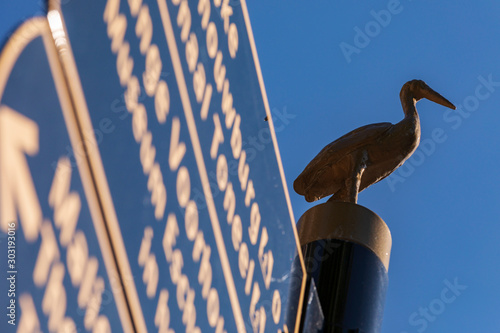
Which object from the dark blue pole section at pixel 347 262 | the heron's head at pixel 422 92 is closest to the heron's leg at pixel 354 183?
the dark blue pole section at pixel 347 262

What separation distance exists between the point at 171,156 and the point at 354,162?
4.93 feet

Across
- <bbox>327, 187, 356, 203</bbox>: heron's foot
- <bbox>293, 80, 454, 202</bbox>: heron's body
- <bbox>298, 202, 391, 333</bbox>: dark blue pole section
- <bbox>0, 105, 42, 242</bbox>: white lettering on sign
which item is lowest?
<bbox>298, 202, 391, 333</bbox>: dark blue pole section

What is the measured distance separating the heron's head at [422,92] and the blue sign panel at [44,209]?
2673 millimetres

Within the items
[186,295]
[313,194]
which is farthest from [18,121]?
[313,194]

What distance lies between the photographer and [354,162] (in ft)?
7.01

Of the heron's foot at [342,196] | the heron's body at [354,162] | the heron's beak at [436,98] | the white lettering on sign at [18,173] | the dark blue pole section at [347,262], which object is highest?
the white lettering on sign at [18,173]

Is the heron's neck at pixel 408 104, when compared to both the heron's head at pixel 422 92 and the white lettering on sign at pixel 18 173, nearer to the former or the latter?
the heron's head at pixel 422 92

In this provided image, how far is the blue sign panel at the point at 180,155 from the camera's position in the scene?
0.56 meters

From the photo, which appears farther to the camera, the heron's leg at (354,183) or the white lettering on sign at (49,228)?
the heron's leg at (354,183)

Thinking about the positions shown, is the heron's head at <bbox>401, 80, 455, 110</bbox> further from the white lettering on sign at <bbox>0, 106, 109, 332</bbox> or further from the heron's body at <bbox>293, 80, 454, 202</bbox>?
the white lettering on sign at <bbox>0, 106, 109, 332</bbox>

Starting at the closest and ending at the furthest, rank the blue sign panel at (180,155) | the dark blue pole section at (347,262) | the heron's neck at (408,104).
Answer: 1. the blue sign panel at (180,155)
2. the dark blue pole section at (347,262)
3. the heron's neck at (408,104)

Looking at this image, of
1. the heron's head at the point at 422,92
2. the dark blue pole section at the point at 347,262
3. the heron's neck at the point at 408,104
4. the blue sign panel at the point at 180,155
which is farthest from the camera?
the heron's head at the point at 422,92

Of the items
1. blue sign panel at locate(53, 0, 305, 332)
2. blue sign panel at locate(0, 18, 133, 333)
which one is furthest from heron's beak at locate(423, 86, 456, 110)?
blue sign panel at locate(0, 18, 133, 333)

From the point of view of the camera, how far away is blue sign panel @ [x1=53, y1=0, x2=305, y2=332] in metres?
0.56
